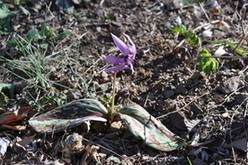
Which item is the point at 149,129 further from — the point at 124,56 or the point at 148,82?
the point at 148,82

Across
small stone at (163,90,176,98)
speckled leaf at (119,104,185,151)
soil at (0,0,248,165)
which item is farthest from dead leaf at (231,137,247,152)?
small stone at (163,90,176,98)

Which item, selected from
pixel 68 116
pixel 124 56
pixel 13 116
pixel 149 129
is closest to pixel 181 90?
pixel 149 129

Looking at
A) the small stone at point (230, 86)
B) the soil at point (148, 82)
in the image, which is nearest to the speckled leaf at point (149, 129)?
the soil at point (148, 82)

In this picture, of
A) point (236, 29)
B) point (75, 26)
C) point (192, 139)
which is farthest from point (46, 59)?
point (236, 29)

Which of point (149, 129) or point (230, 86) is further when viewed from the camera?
point (230, 86)

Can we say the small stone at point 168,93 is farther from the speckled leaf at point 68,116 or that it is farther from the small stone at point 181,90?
the speckled leaf at point 68,116
